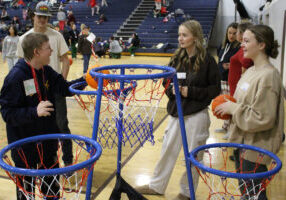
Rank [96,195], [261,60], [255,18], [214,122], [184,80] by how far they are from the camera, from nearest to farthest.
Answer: [261,60], [184,80], [96,195], [214,122], [255,18]

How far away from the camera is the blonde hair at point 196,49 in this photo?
2.64 metres

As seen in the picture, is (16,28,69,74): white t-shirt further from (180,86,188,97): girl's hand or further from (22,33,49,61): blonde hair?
(180,86,188,97): girl's hand

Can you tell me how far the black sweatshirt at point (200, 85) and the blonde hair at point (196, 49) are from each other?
4cm

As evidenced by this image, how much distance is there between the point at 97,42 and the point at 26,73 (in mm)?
11673

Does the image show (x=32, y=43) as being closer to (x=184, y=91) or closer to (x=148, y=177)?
(x=184, y=91)

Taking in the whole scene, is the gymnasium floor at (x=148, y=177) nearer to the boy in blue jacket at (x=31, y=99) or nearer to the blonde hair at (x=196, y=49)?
the boy in blue jacket at (x=31, y=99)

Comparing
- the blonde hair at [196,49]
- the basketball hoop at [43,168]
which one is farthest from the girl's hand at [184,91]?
the basketball hoop at [43,168]

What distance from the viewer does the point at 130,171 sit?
3662mm

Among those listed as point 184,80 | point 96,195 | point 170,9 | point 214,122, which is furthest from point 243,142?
point 170,9

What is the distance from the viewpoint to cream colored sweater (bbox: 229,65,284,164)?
82.0 inches

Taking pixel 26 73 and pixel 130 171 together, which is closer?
pixel 26 73

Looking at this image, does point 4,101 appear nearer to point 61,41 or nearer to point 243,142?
point 61,41

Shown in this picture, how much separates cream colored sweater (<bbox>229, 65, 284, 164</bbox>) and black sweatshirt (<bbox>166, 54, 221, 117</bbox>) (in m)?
0.45

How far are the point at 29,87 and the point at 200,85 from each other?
140cm
